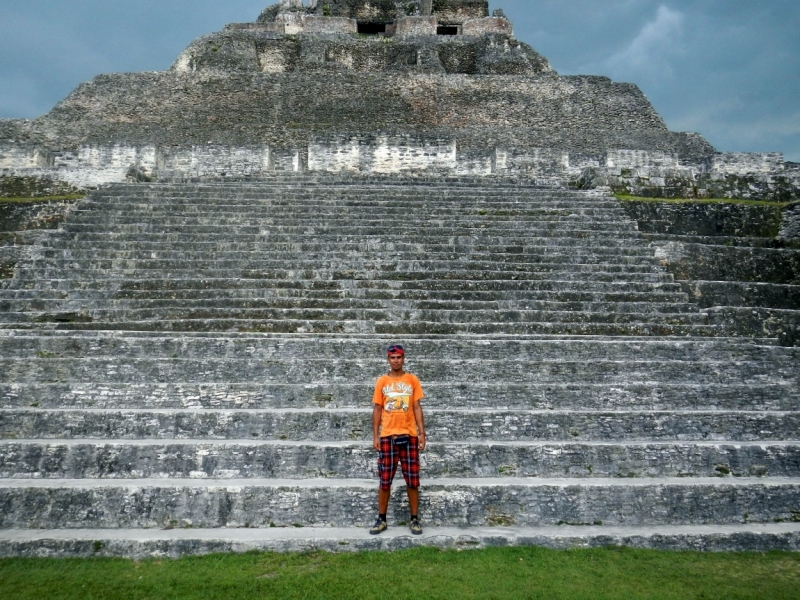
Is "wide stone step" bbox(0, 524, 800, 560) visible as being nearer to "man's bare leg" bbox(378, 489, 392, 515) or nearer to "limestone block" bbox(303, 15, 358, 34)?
"man's bare leg" bbox(378, 489, 392, 515)

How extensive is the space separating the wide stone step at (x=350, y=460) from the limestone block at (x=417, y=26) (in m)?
25.4

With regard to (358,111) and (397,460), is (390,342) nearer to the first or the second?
(397,460)

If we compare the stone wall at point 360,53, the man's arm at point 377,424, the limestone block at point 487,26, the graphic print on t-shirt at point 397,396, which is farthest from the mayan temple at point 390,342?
the limestone block at point 487,26

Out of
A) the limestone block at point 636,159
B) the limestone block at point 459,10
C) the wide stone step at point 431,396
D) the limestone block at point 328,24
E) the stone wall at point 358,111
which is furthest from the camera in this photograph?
the limestone block at point 459,10

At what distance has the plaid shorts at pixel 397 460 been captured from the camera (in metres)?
4.37

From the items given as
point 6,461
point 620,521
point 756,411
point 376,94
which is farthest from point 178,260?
point 376,94

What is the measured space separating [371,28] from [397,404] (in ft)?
95.1

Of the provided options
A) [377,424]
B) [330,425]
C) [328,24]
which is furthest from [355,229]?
[328,24]

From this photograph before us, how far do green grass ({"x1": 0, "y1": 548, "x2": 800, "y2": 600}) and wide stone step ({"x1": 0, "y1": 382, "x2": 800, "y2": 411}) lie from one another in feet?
6.64

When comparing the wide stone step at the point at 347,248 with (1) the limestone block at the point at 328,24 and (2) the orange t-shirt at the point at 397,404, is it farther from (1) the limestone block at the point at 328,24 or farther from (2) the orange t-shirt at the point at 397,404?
(1) the limestone block at the point at 328,24

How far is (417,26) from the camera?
27125 mm

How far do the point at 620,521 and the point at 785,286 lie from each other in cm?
600

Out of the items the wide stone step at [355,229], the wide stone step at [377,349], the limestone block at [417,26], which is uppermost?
the limestone block at [417,26]

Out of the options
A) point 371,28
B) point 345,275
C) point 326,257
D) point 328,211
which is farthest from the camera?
point 371,28
